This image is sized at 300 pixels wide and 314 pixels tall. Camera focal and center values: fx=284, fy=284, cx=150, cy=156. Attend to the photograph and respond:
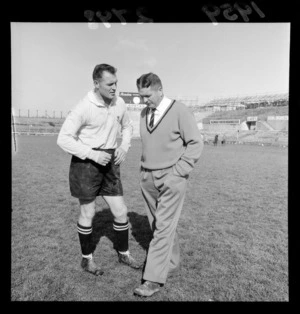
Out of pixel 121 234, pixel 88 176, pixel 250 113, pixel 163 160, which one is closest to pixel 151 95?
pixel 163 160

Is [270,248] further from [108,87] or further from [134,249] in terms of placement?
[108,87]

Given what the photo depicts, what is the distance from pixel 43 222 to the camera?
4730 millimetres

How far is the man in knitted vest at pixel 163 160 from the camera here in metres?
2.72

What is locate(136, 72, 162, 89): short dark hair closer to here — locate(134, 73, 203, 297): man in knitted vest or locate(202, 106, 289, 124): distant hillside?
locate(134, 73, 203, 297): man in knitted vest

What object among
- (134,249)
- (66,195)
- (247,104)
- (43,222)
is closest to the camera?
(134,249)

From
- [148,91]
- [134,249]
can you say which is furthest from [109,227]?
[148,91]

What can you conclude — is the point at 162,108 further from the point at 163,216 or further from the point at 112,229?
the point at 112,229

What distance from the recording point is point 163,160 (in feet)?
9.32

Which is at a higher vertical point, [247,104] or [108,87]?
[247,104]

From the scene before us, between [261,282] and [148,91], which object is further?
[261,282]

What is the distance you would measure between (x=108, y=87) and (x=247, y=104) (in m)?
63.3

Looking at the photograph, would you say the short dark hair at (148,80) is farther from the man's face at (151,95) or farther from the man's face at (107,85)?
the man's face at (107,85)

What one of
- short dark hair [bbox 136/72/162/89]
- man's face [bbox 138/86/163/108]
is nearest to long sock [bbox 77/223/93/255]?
man's face [bbox 138/86/163/108]
